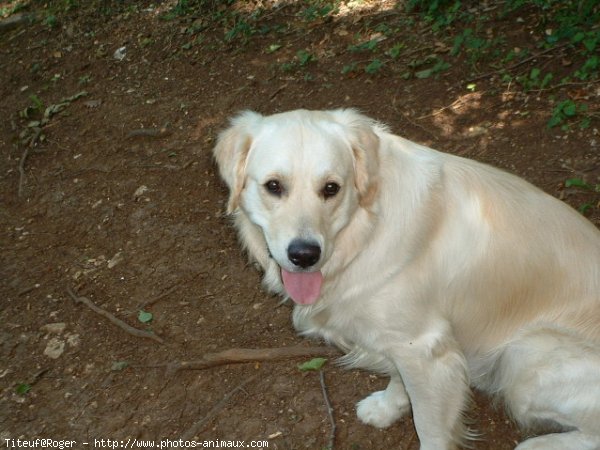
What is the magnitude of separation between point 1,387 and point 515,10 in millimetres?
Result: 5617

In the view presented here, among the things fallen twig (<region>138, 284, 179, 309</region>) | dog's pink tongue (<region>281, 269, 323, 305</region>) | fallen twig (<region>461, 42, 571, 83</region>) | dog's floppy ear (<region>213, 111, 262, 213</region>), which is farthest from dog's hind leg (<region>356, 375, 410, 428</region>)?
fallen twig (<region>461, 42, 571, 83</region>)

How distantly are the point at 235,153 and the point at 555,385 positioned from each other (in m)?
1.85

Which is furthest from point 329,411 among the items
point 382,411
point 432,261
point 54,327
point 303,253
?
point 54,327

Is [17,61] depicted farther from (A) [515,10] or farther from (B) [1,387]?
(A) [515,10]

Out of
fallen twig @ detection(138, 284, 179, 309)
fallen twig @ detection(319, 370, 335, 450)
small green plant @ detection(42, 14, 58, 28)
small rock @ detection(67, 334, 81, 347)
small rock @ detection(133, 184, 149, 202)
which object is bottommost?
fallen twig @ detection(319, 370, 335, 450)

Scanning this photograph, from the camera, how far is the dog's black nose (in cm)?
244

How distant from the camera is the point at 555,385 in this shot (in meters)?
2.62

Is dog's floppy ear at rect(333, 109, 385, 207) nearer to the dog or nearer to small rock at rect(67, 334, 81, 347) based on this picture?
the dog

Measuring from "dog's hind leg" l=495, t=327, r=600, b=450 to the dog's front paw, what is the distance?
0.64m

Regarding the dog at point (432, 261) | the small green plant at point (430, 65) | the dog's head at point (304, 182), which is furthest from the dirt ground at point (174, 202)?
the dog's head at point (304, 182)

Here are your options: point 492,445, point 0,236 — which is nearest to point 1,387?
point 0,236

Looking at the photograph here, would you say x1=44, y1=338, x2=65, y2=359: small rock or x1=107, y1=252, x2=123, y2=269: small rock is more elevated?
x1=107, y1=252, x2=123, y2=269: small rock

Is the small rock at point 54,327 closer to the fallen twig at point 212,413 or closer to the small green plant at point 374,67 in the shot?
the fallen twig at point 212,413

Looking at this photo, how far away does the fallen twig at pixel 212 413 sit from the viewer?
3.26m
